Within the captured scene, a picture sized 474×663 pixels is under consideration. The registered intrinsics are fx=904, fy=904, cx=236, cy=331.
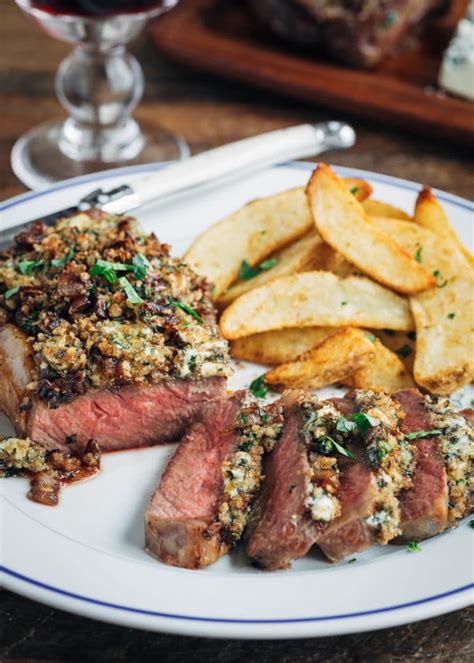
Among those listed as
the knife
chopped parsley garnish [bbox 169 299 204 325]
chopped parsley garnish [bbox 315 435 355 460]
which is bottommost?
the knife

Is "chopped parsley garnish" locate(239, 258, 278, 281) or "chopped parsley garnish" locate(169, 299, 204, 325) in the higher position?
"chopped parsley garnish" locate(169, 299, 204, 325)

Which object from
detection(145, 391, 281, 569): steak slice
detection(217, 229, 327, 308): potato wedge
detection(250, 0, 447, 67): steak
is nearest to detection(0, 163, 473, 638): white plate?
detection(145, 391, 281, 569): steak slice

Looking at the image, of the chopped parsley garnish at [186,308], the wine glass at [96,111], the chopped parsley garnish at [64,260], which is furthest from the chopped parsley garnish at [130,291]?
the wine glass at [96,111]

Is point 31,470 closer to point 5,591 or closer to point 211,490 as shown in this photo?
point 5,591

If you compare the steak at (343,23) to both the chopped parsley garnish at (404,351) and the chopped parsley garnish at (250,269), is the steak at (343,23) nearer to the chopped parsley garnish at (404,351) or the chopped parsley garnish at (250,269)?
the chopped parsley garnish at (250,269)

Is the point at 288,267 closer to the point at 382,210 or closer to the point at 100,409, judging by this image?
the point at 382,210

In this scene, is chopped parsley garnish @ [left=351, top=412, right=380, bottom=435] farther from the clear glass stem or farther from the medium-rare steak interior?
the clear glass stem
